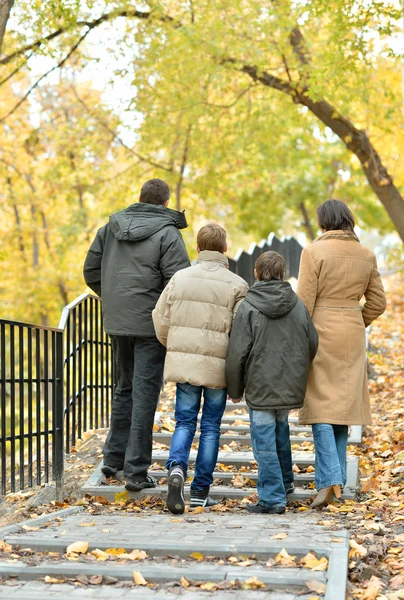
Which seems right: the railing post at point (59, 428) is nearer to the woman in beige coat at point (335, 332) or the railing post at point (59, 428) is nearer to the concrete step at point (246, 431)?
the concrete step at point (246, 431)

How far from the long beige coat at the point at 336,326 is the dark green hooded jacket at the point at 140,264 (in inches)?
35.9

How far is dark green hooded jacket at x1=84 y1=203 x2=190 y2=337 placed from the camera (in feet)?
20.0

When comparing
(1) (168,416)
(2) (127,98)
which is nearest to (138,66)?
(2) (127,98)

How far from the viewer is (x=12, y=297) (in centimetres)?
2756

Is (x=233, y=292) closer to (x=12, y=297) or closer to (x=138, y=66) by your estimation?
(x=138, y=66)

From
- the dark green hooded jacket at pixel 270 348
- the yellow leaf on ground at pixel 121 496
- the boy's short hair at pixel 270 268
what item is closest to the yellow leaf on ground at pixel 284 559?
the dark green hooded jacket at pixel 270 348

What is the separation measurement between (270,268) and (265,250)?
29.7 feet

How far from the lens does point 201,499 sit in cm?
585

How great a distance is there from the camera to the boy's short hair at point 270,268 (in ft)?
18.7

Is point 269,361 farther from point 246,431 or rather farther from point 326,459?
point 246,431

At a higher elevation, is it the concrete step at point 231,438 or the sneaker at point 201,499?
the concrete step at point 231,438

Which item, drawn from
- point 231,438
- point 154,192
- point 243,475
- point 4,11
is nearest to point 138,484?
point 243,475

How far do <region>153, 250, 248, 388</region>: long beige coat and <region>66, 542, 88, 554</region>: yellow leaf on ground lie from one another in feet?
4.97

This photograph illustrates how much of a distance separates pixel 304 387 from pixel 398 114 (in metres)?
10.1
